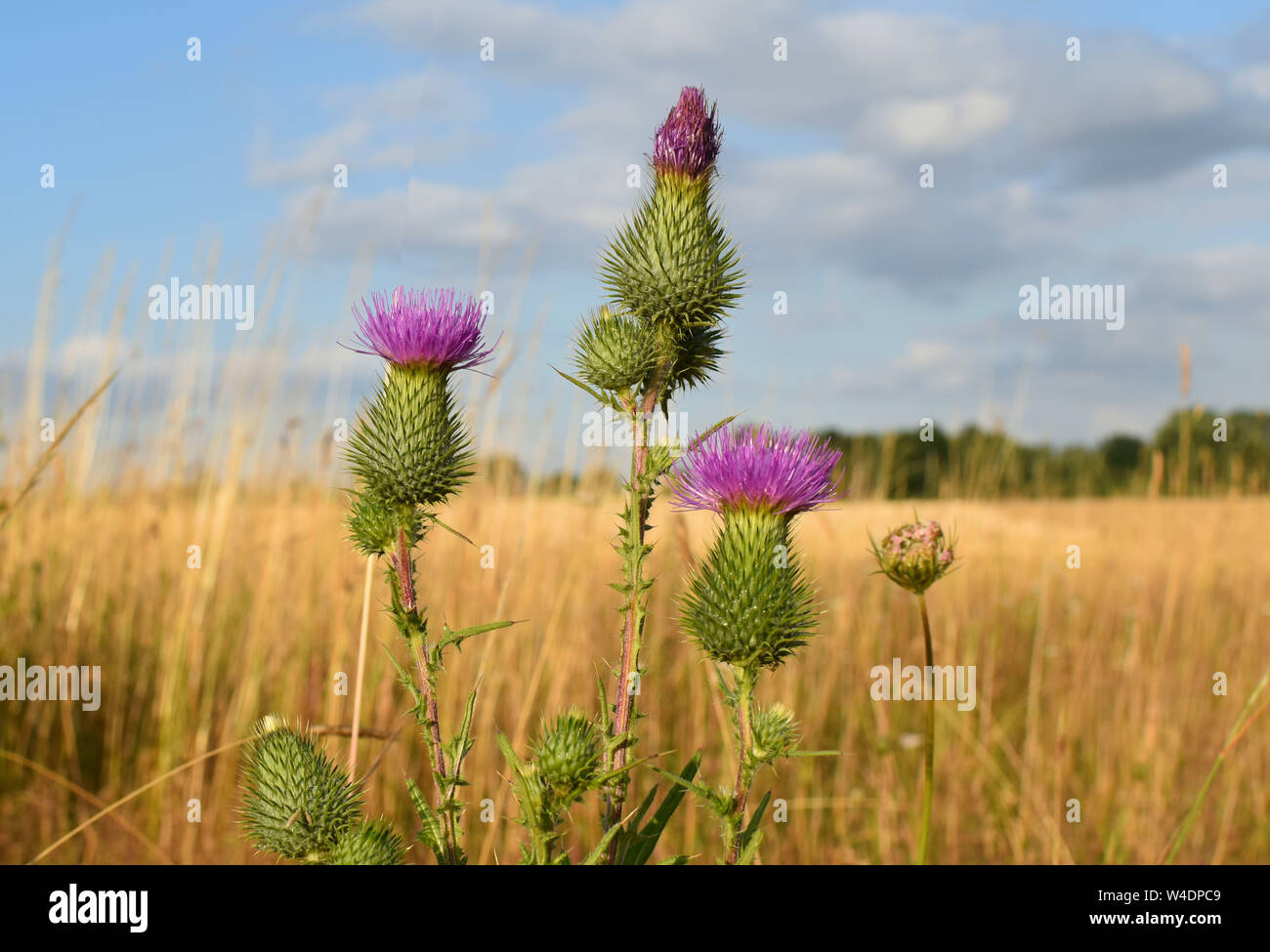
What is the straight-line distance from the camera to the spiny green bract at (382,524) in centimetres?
165

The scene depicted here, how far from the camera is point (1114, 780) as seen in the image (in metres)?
4.90

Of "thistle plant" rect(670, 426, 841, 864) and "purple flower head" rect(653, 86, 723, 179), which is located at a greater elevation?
"purple flower head" rect(653, 86, 723, 179)

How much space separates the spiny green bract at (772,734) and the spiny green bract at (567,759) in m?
0.27

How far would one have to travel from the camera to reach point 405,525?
1637 mm

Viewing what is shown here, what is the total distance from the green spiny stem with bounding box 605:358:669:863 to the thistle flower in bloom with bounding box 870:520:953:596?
57 centimetres

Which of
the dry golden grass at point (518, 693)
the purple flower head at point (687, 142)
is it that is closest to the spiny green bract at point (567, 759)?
the purple flower head at point (687, 142)

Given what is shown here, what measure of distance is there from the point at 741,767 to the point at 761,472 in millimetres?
581

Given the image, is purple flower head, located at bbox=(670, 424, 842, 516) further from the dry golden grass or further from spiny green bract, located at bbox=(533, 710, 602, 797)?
the dry golden grass

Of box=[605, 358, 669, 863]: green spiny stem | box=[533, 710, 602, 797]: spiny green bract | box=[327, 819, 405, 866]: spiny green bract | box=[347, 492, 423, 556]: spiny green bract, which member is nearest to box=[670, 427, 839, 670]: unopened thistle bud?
box=[605, 358, 669, 863]: green spiny stem

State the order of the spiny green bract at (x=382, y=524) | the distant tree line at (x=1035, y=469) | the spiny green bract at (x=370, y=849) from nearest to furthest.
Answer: the spiny green bract at (x=370, y=849)
the spiny green bract at (x=382, y=524)
the distant tree line at (x=1035, y=469)

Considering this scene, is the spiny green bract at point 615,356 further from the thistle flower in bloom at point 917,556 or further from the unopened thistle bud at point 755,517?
the thistle flower in bloom at point 917,556

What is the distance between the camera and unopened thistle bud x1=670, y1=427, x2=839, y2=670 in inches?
67.8
